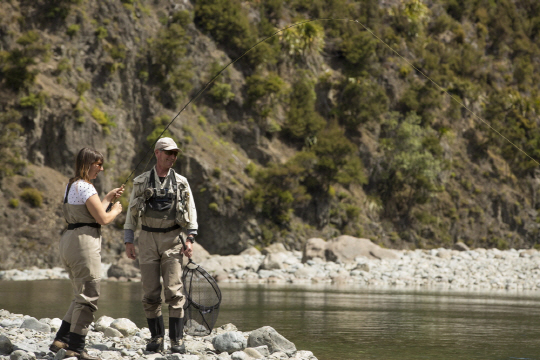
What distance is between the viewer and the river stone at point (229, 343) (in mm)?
6367

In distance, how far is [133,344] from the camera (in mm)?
6699

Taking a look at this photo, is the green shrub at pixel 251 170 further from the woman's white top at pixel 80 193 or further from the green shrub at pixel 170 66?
the woman's white top at pixel 80 193

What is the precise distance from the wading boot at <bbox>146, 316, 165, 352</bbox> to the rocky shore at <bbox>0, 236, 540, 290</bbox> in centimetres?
1575

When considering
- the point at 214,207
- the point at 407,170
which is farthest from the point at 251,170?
the point at 407,170

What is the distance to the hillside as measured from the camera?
105ft

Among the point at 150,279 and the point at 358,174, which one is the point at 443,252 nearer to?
the point at 358,174

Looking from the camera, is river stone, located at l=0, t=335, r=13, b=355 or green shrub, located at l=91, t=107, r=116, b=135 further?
green shrub, located at l=91, t=107, r=116, b=135

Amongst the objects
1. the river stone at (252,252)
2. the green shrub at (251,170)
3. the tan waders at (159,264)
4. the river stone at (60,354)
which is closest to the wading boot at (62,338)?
the river stone at (60,354)

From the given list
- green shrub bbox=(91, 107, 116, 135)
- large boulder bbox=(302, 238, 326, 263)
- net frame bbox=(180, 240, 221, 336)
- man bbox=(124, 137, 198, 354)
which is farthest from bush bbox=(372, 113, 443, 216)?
man bbox=(124, 137, 198, 354)

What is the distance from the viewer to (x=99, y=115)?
1328 inches

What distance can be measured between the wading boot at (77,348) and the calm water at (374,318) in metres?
2.43

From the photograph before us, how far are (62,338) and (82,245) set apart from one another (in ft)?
3.19

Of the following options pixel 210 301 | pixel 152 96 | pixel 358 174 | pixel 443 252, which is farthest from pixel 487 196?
pixel 210 301

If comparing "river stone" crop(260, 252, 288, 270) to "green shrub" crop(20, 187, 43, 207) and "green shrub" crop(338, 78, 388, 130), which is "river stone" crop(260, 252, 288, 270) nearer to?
"green shrub" crop(20, 187, 43, 207)
